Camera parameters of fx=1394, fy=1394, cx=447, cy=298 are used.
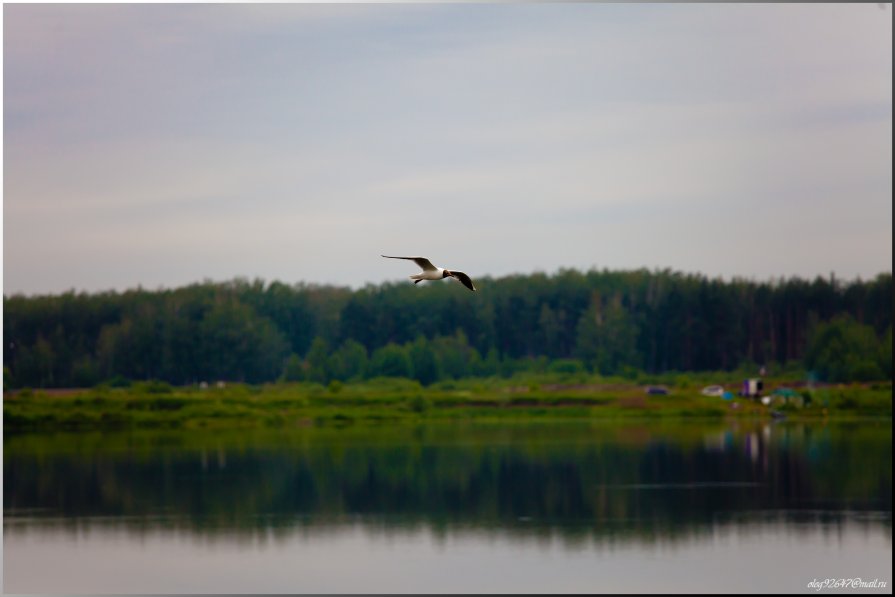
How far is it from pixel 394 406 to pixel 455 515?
34.0 metres

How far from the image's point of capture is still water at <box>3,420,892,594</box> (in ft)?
105

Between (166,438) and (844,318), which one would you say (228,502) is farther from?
(844,318)

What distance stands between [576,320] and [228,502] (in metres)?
53.8

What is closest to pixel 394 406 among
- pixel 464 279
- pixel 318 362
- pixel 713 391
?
pixel 318 362

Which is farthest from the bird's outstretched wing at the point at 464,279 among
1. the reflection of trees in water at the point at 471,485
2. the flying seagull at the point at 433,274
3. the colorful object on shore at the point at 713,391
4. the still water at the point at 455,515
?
the colorful object on shore at the point at 713,391

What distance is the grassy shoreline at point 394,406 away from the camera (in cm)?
7206

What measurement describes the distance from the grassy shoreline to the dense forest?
22.6 feet

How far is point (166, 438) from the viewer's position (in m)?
67.1

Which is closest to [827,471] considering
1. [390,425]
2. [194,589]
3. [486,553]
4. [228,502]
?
[486,553]

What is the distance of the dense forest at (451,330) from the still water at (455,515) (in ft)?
83.9

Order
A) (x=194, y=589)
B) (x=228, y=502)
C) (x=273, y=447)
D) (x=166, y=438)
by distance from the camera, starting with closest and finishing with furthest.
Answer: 1. (x=194, y=589)
2. (x=228, y=502)
3. (x=273, y=447)
4. (x=166, y=438)

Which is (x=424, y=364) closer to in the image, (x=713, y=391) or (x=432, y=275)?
(x=713, y=391)

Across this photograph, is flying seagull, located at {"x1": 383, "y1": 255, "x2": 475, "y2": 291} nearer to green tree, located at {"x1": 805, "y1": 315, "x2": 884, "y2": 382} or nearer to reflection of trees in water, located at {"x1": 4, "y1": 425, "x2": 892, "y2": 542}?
reflection of trees in water, located at {"x1": 4, "y1": 425, "x2": 892, "y2": 542}

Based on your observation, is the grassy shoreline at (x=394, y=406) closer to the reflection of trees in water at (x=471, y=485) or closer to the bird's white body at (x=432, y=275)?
the reflection of trees in water at (x=471, y=485)
